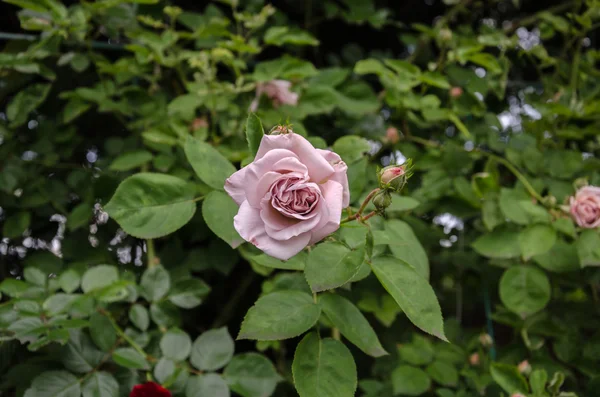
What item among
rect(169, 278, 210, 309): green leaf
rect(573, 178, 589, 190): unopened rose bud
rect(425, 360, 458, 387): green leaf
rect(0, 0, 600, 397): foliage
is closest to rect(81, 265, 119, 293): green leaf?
rect(0, 0, 600, 397): foliage

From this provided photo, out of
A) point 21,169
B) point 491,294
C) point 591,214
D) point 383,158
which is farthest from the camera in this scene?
point 383,158

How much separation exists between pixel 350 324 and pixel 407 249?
6.8 inches

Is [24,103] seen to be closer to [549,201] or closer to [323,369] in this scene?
[323,369]

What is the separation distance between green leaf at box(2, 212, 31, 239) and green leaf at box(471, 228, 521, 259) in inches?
41.5

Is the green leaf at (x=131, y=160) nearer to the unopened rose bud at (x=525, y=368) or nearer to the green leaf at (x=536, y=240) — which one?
the green leaf at (x=536, y=240)

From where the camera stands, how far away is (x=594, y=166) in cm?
137

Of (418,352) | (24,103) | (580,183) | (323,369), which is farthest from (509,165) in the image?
(24,103)

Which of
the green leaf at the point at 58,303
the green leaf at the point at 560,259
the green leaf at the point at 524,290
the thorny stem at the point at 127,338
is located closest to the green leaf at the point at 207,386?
the thorny stem at the point at 127,338

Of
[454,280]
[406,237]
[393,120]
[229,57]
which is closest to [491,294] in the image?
[454,280]

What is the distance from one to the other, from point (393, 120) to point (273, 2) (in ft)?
2.01

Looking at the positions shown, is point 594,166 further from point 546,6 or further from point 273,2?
point 273,2

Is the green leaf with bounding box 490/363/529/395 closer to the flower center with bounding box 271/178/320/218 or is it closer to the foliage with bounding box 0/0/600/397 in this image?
the foliage with bounding box 0/0/600/397

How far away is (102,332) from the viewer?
931 mm

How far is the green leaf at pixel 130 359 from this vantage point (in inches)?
34.5
